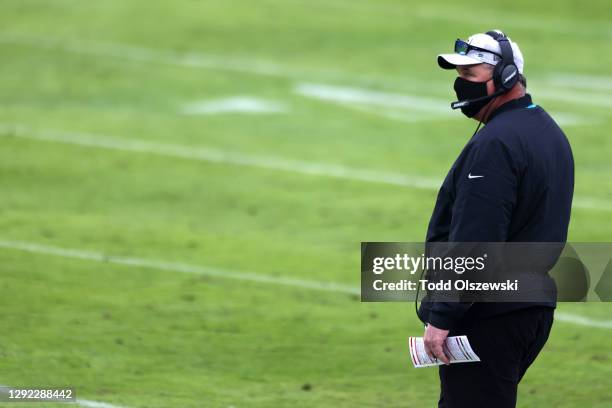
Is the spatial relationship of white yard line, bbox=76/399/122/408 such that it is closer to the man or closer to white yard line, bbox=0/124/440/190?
the man

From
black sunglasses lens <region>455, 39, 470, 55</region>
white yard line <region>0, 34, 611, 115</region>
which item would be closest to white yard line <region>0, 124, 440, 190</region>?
white yard line <region>0, 34, 611, 115</region>

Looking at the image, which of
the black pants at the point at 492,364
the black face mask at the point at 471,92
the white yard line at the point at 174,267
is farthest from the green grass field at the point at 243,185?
the black face mask at the point at 471,92

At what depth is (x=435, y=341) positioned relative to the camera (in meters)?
5.93

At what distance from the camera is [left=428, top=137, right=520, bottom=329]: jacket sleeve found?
581cm

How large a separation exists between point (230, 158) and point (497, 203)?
996cm

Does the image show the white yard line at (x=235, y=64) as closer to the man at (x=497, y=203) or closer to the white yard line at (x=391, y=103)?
the white yard line at (x=391, y=103)

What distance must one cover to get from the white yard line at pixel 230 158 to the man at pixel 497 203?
26.4ft

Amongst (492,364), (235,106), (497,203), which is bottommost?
(235,106)

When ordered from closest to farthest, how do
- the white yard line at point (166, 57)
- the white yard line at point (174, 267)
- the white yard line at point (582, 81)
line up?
the white yard line at point (174, 267) < the white yard line at point (582, 81) < the white yard line at point (166, 57)

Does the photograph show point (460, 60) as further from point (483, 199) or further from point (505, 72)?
point (483, 199)

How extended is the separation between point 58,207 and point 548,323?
26.2ft

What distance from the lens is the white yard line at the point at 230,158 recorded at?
Result: 14.9m

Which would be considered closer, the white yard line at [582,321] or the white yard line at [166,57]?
the white yard line at [582,321]

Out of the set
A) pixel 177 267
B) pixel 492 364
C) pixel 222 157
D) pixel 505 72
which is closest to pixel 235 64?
pixel 222 157
